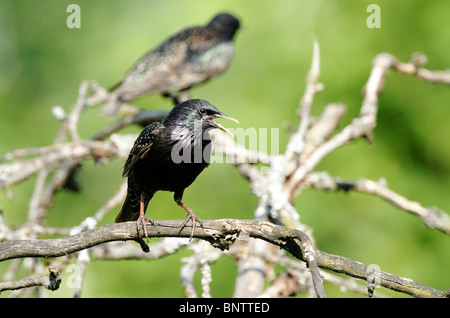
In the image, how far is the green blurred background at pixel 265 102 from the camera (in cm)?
650

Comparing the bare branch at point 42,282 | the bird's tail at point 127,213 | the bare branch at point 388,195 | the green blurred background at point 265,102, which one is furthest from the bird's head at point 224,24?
the bare branch at point 42,282

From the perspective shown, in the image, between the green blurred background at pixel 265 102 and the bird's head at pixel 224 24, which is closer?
the green blurred background at pixel 265 102

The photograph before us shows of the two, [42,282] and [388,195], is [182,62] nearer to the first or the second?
[388,195]

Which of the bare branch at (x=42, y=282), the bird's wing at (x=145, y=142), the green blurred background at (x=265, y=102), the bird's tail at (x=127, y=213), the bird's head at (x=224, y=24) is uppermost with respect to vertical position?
the bird's head at (x=224, y=24)

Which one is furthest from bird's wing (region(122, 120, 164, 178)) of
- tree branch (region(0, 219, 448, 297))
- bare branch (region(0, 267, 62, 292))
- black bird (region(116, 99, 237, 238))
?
bare branch (region(0, 267, 62, 292))

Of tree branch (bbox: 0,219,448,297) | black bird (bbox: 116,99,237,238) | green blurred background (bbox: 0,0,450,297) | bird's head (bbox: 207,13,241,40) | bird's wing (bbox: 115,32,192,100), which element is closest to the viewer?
tree branch (bbox: 0,219,448,297)

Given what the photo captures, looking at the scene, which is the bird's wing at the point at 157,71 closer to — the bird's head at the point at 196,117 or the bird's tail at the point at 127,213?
the bird's tail at the point at 127,213

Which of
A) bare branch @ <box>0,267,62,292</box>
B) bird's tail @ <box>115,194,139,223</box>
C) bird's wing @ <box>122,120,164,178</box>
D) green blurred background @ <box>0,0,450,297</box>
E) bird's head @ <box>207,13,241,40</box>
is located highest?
bird's head @ <box>207,13,241,40</box>

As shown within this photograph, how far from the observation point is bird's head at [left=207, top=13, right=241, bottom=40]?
8680 millimetres

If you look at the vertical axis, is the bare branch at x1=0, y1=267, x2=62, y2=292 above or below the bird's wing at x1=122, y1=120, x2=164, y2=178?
below

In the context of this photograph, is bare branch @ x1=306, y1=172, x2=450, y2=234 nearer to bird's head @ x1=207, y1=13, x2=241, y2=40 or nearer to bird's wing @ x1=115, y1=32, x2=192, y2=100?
bird's wing @ x1=115, y1=32, x2=192, y2=100

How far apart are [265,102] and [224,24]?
1.89m

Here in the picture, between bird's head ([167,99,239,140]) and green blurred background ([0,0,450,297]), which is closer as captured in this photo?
bird's head ([167,99,239,140])

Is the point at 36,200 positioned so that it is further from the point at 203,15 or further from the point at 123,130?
the point at 203,15
